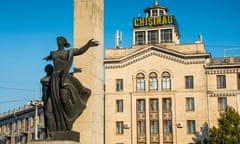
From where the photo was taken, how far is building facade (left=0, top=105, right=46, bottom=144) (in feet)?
217

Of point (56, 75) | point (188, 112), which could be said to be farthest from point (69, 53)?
point (188, 112)

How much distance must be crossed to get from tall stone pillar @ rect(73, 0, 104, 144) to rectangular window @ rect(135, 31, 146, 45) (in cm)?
3654

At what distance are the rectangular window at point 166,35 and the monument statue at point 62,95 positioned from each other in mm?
38269

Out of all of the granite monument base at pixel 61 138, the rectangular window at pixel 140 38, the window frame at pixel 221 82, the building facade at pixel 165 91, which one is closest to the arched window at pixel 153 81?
the building facade at pixel 165 91

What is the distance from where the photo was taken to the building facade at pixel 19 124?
66125 mm

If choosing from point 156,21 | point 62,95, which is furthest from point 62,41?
point 156,21

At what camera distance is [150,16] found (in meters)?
55.9

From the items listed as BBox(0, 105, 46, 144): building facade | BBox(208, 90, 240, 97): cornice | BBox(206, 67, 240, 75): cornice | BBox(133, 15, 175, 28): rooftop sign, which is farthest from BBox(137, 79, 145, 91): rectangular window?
BBox(0, 105, 46, 144): building facade

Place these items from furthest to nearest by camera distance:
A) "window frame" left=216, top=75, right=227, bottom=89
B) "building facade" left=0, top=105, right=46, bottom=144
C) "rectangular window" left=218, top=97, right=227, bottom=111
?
1. "building facade" left=0, top=105, right=46, bottom=144
2. "window frame" left=216, top=75, right=227, bottom=89
3. "rectangular window" left=218, top=97, right=227, bottom=111

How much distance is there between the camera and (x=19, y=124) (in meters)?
71.2

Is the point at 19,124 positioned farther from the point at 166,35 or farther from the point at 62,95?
the point at 62,95

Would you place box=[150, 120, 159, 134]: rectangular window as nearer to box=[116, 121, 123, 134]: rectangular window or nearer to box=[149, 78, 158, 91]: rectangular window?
box=[116, 121, 123, 134]: rectangular window

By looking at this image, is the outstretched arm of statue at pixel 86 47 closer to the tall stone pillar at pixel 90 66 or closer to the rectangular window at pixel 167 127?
the tall stone pillar at pixel 90 66

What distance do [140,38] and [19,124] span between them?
25.7 m
